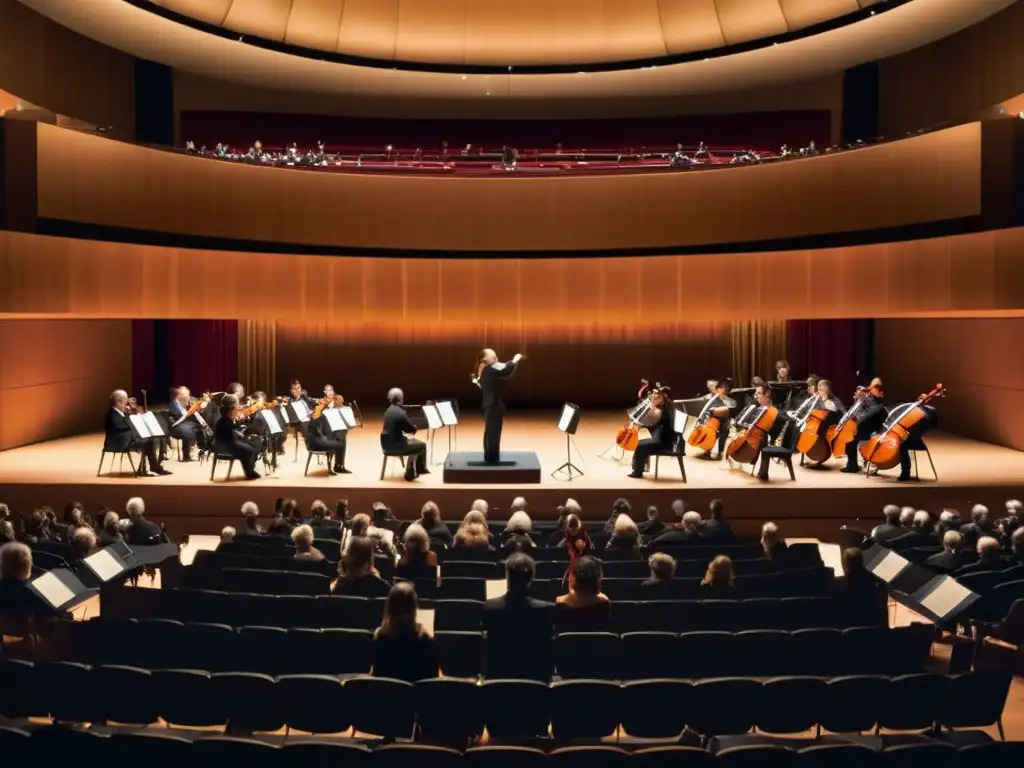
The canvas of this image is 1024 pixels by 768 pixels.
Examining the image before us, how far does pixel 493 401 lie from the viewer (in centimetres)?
1113

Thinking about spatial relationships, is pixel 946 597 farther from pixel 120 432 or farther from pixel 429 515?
pixel 120 432

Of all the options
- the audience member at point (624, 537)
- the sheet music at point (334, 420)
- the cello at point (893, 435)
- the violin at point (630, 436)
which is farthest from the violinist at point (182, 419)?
the cello at point (893, 435)

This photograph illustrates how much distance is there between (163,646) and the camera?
17.6 feet

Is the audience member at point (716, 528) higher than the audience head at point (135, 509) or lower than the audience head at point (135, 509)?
lower

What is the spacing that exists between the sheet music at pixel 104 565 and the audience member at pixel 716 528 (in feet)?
14.7

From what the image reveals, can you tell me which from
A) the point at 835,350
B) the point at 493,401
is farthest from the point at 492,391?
the point at 835,350

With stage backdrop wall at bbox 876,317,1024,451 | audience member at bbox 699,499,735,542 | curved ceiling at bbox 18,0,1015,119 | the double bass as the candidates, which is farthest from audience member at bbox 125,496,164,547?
stage backdrop wall at bbox 876,317,1024,451

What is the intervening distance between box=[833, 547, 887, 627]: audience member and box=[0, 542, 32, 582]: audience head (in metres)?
4.86

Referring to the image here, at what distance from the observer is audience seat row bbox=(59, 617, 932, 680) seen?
523cm

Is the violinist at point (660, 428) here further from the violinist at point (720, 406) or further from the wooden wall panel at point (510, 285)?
the wooden wall panel at point (510, 285)

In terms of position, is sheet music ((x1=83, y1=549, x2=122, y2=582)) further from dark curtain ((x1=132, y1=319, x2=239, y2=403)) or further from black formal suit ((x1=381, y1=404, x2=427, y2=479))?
dark curtain ((x1=132, y1=319, x2=239, y2=403))

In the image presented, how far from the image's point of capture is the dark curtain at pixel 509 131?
19.5 meters

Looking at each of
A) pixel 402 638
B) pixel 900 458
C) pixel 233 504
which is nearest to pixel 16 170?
pixel 233 504

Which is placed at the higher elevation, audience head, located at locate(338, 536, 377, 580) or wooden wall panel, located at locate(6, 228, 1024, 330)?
wooden wall panel, located at locate(6, 228, 1024, 330)
